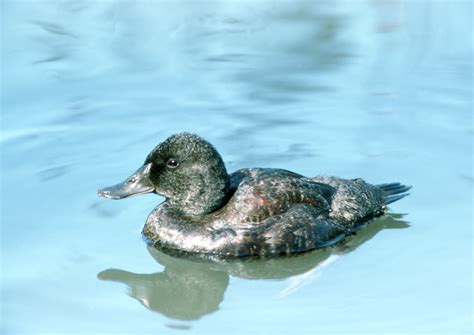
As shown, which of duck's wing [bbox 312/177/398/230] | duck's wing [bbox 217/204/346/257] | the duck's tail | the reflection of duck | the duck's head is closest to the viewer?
the reflection of duck

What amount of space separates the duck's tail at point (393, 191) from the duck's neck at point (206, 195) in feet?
4.65

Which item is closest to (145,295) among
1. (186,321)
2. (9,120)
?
(186,321)

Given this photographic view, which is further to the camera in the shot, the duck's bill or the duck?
the duck's bill

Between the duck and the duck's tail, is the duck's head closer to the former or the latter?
the duck

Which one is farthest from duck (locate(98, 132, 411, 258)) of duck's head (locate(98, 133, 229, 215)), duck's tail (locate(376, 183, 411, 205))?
duck's tail (locate(376, 183, 411, 205))

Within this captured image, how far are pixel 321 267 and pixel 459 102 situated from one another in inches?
144

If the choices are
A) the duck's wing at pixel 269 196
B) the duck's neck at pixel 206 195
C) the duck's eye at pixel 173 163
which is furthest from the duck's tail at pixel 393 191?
the duck's eye at pixel 173 163

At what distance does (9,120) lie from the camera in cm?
980

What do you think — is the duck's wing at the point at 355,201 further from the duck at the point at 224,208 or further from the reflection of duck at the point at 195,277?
the reflection of duck at the point at 195,277

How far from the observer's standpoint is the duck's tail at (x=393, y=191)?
817cm

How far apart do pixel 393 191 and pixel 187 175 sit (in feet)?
5.89

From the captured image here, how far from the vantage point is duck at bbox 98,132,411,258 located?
7359 millimetres

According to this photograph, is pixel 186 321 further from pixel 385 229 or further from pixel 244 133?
pixel 244 133

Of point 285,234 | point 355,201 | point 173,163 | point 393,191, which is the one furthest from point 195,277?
point 393,191
